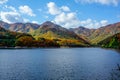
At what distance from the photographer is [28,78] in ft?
254

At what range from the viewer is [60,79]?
76.4 m

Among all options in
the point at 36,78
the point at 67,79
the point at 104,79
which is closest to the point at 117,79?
the point at 104,79

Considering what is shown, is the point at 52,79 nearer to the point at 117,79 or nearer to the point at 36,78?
the point at 36,78

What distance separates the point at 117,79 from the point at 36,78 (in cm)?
2712

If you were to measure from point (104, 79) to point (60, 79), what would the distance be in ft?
48.4

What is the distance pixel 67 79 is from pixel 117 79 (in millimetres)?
16525

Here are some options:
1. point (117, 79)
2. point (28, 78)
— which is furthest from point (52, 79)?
point (117, 79)

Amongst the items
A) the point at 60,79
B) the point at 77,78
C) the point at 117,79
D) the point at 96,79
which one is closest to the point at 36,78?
the point at 60,79

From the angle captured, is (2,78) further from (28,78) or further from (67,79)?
(67,79)

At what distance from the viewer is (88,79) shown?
7631 centimetres

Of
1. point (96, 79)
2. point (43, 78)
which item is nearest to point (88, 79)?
point (96, 79)

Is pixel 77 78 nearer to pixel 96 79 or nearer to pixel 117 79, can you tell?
pixel 96 79

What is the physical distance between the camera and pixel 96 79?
250 feet

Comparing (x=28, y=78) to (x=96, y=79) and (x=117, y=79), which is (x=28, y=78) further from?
(x=117, y=79)
